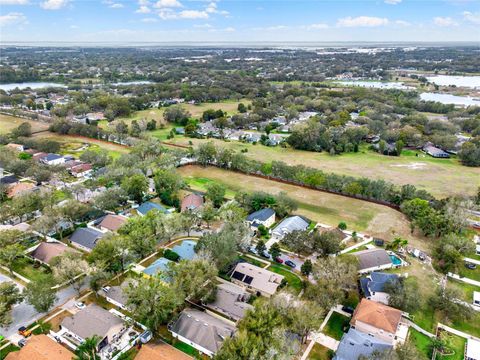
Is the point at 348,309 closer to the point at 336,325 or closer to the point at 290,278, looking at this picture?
the point at 336,325

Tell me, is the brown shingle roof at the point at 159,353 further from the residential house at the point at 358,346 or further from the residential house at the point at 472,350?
the residential house at the point at 472,350

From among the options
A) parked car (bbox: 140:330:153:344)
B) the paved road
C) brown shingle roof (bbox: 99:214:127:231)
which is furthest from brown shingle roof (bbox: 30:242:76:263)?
parked car (bbox: 140:330:153:344)

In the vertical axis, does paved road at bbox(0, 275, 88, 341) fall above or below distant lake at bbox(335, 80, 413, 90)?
below

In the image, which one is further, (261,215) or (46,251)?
(261,215)

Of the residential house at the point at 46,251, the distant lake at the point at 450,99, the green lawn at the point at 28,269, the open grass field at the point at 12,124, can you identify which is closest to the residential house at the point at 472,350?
the residential house at the point at 46,251

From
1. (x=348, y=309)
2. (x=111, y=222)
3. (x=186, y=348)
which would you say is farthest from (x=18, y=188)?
(x=348, y=309)

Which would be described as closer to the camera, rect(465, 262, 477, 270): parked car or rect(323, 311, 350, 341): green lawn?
rect(323, 311, 350, 341): green lawn

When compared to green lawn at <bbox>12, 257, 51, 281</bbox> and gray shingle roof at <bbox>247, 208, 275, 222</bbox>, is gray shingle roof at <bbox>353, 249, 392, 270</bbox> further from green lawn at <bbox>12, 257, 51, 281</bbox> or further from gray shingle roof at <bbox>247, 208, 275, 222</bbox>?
green lawn at <bbox>12, 257, 51, 281</bbox>
